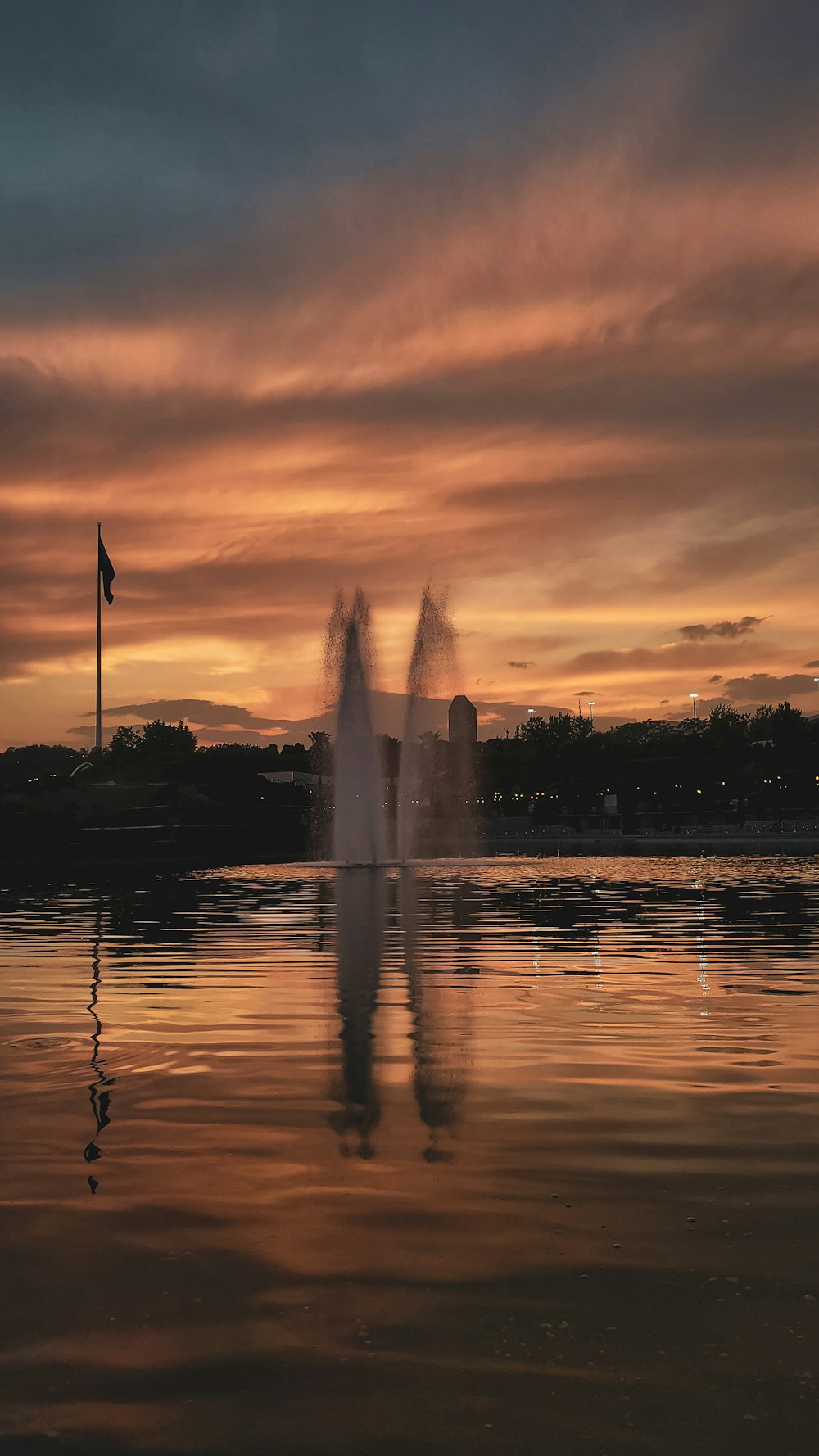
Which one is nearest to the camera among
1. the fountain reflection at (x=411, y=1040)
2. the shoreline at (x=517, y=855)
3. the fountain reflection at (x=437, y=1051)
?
the fountain reflection at (x=411, y=1040)

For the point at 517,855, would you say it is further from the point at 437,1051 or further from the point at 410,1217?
the point at 410,1217

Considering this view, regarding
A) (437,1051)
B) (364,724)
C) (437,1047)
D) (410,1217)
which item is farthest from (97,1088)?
(364,724)

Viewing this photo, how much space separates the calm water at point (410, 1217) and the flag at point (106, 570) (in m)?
63.4

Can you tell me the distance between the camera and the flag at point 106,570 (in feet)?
258

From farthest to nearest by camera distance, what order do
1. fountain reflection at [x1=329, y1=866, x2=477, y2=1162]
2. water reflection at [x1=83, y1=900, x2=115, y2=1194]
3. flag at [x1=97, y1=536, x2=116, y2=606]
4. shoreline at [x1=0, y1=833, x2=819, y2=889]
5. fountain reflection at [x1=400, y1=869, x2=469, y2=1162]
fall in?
flag at [x1=97, y1=536, x2=116, y2=606] → shoreline at [x1=0, y1=833, x2=819, y2=889] → fountain reflection at [x1=400, y1=869, x2=469, y2=1162] → fountain reflection at [x1=329, y1=866, x2=477, y2=1162] → water reflection at [x1=83, y1=900, x2=115, y2=1194]

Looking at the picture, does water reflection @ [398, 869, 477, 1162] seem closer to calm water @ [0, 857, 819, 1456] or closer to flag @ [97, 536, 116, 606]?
calm water @ [0, 857, 819, 1456]

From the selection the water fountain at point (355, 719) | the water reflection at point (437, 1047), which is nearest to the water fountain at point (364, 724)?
the water fountain at point (355, 719)

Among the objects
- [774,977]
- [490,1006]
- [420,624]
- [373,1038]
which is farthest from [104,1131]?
[420,624]

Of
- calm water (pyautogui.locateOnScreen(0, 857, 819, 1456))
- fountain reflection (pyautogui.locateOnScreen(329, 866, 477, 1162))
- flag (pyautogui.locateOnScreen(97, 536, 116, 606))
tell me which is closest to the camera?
calm water (pyautogui.locateOnScreen(0, 857, 819, 1456))

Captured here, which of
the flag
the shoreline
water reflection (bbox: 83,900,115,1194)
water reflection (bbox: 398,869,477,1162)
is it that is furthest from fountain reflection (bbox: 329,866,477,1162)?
the flag

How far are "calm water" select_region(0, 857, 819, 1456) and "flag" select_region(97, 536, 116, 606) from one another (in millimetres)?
63421

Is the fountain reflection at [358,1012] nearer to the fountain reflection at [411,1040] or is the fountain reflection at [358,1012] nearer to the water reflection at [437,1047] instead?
the fountain reflection at [411,1040]

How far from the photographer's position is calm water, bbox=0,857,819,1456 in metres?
4.91

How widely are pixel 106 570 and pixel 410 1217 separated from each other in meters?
75.6
